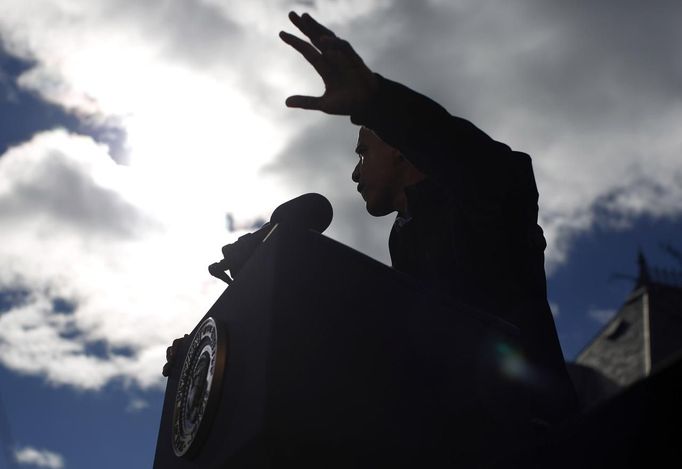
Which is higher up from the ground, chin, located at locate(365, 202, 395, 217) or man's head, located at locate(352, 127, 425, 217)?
man's head, located at locate(352, 127, 425, 217)

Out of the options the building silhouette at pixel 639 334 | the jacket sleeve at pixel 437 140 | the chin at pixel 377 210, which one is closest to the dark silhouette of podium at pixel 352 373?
the jacket sleeve at pixel 437 140

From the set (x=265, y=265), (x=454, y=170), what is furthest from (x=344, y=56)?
(x=265, y=265)

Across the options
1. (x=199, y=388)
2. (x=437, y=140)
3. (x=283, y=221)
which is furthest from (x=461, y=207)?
(x=199, y=388)

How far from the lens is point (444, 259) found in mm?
2553

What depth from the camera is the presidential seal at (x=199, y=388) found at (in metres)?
2.08

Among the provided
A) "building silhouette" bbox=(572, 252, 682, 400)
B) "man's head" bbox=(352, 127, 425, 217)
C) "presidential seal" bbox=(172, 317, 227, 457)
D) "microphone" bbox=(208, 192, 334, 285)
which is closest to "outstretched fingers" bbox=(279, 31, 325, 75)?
"microphone" bbox=(208, 192, 334, 285)

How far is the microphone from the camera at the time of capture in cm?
239

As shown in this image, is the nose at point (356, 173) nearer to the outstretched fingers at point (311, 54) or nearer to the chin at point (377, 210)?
the chin at point (377, 210)

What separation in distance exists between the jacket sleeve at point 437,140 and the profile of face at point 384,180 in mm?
1021

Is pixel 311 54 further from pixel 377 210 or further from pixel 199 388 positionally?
pixel 377 210

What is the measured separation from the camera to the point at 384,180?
3.30 metres

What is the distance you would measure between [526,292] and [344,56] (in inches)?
37.7

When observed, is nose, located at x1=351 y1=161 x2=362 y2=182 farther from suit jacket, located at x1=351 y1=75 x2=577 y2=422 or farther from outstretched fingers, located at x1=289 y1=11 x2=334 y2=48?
outstretched fingers, located at x1=289 y1=11 x2=334 y2=48

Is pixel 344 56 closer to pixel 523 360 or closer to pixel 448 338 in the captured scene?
pixel 448 338
